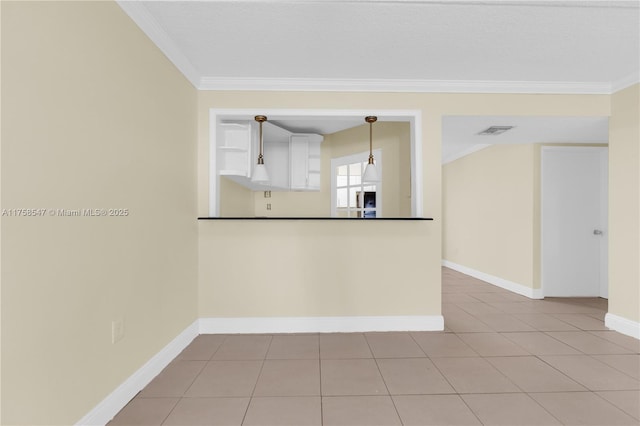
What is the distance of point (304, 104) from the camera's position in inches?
112

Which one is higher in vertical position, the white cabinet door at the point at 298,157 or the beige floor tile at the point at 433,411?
the white cabinet door at the point at 298,157

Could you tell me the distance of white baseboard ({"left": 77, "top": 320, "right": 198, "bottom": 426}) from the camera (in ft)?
5.01

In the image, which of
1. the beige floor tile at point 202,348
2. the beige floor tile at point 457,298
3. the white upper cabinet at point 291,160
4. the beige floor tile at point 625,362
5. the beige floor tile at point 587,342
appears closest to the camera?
the beige floor tile at point 625,362

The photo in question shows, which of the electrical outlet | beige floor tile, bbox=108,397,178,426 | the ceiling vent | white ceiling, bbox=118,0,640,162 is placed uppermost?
white ceiling, bbox=118,0,640,162

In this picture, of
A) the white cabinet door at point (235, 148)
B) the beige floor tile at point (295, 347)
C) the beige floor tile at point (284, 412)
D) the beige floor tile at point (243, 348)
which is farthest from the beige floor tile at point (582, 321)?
the white cabinet door at point (235, 148)

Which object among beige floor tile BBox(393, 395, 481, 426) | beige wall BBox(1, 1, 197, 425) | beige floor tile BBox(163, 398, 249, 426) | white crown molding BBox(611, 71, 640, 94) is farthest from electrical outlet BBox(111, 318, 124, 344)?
white crown molding BBox(611, 71, 640, 94)

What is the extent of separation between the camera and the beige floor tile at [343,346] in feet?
7.65

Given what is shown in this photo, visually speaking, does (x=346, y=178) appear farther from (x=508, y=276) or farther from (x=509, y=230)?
(x=508, y=276)

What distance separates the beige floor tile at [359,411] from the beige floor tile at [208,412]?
488 millimetres

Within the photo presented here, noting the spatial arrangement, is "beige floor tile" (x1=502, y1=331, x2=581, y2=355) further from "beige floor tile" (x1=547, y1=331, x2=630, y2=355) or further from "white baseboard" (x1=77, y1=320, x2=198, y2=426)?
"white baseboard" (x1=77, y1=320, x2=198, y2=426)

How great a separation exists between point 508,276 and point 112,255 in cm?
501

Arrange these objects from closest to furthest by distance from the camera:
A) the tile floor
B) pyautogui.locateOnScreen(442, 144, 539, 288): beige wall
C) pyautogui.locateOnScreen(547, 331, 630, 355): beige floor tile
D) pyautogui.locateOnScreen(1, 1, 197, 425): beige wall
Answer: pyautogui.locateOnScreen(1, 1, 197, 425): beige wall, the tile floor, pyautogui.locateOnScreen(547, 331, 630, 355): beige floor tile, pyautogui.locateOnScreen(442, 144, 539, 288): beige wall

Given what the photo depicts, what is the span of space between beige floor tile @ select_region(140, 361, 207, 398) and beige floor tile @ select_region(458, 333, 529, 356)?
7.29 feet

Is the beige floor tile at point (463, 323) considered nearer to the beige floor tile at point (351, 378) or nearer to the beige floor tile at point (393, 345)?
the beige floor tile at point (393, 345)
